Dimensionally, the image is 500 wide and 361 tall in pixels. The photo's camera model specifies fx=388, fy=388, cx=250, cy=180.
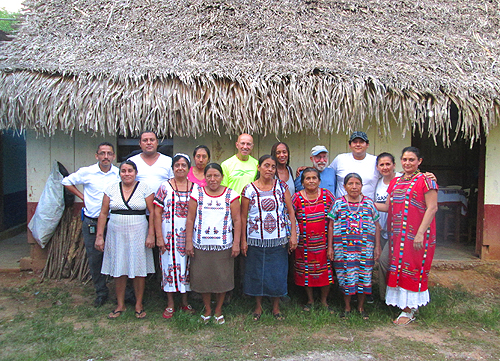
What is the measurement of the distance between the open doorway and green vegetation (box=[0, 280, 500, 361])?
1.90 meters

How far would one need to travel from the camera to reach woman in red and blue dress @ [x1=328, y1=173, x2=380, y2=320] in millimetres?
3281

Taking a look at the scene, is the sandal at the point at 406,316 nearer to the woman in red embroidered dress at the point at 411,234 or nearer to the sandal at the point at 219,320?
the woman in red embroidered dress at the point at 411,234

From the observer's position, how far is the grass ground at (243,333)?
2801mm

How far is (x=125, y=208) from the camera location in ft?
10.6

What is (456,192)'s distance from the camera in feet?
19.3

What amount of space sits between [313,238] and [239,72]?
186 centimetres

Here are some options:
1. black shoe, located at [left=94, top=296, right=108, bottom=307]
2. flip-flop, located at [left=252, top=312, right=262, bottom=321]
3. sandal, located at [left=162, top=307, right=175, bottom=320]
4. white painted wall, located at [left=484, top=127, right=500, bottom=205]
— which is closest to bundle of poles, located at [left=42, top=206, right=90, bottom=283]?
black shoe, located at [left=94, top=296, right=108, bottom=307]

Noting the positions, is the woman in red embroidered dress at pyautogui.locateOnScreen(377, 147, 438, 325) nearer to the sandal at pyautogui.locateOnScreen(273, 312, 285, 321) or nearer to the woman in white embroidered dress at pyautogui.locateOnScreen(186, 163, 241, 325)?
the sandal at pyautogui.locateOnScreen(273, 312, 285, 321)

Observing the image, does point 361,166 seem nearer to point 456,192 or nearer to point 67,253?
point 456,192

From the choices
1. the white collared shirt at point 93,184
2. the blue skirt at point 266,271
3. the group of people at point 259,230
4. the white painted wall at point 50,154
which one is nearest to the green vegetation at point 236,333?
the group of people at point 259,230

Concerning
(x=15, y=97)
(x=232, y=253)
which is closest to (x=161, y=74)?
(x=15, y=97)

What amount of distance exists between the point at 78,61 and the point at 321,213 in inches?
120

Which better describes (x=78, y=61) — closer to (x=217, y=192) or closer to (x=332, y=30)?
(x=217, y=192)

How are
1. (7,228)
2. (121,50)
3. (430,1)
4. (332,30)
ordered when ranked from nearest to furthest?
(121,50) < (332,30) < (430,1) < (7,228)
